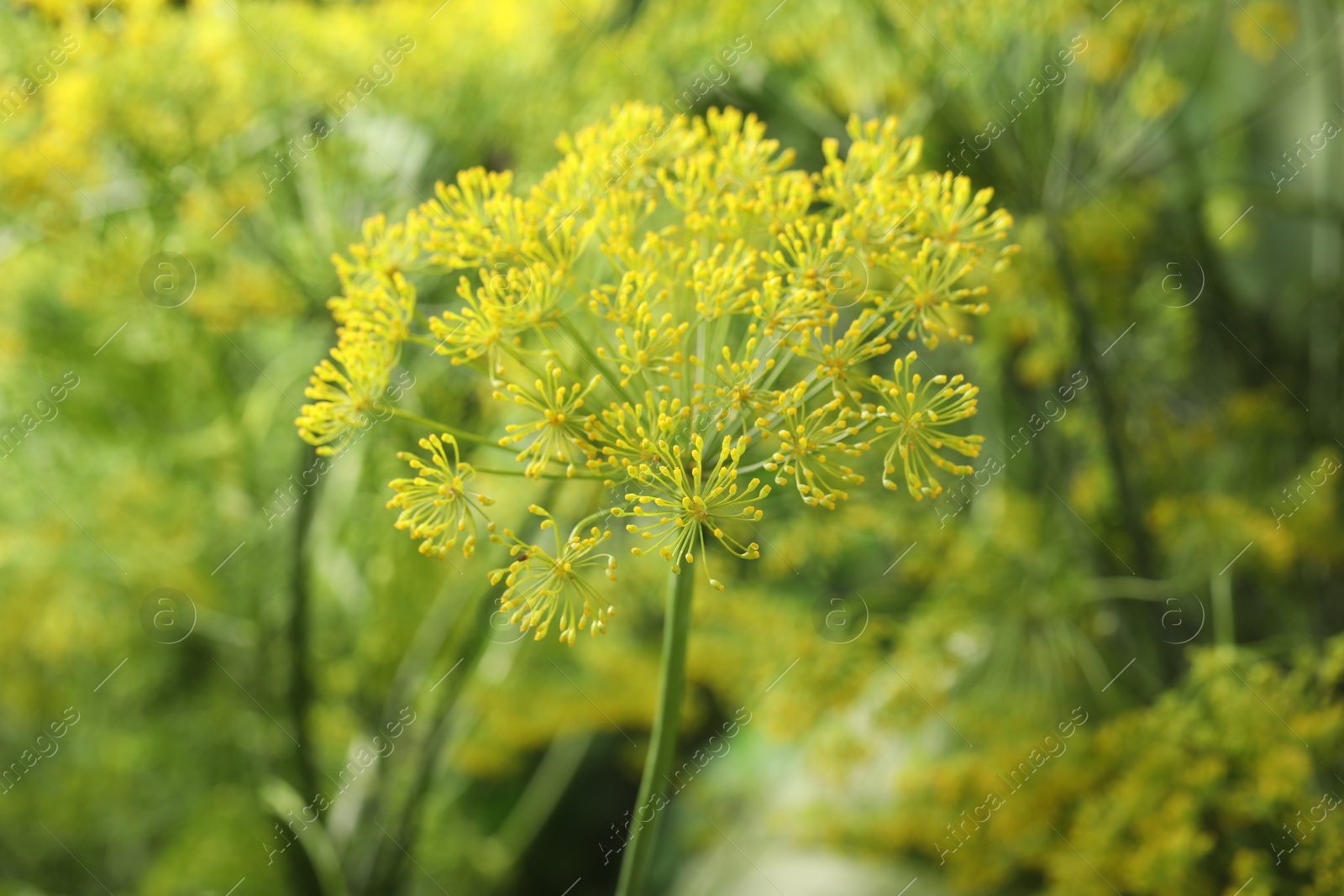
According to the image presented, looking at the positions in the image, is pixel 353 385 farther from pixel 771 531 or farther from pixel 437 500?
pixel 771 531

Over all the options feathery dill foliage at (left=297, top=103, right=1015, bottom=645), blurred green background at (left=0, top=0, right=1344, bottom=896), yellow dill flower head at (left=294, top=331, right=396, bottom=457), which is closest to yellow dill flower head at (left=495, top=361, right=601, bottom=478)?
feathery dill foliage at (left=297, top=103, right=1015, bottom=645)

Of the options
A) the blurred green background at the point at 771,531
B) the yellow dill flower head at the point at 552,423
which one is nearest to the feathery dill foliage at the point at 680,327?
the yellow dill flower head at the point at 552,423

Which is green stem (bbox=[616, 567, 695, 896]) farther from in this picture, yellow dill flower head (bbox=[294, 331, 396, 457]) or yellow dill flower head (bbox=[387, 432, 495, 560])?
yellow dill flower head (bbox=[294, 331, 396, 457])

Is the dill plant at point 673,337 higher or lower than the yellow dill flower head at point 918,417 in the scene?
higher

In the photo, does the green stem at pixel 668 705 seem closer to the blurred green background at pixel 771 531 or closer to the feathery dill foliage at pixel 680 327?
the feathery dill foliage at pixel 680 327

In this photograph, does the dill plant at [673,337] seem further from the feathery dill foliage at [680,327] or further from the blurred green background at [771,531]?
the blurred green background at [771,531]

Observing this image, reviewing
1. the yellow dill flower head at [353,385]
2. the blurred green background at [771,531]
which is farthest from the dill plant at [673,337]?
the blurred green background at [771,531]

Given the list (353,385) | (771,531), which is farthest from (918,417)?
(771,531)

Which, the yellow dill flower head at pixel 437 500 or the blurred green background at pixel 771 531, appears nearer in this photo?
the yellow dill flower head at pixel 437 500
